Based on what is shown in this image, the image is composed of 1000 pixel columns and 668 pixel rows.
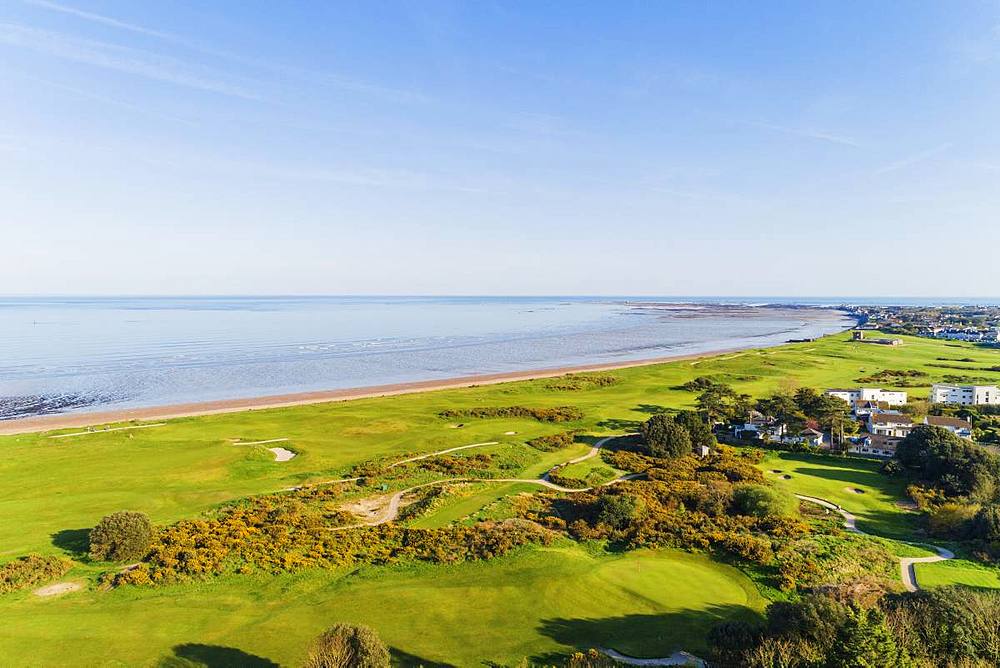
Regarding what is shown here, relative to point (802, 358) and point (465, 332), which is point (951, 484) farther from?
point (465, 332)

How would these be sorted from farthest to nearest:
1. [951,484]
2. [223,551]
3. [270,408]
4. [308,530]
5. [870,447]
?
1. [270,408]
2. [870,447]
3. [951,484]
4. [308,530]
5. [223,551]

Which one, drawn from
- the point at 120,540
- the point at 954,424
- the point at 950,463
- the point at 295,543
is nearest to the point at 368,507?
the point at 295,543

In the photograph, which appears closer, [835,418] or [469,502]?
[469,502]

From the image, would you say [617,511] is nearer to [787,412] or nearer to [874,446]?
[874,446]

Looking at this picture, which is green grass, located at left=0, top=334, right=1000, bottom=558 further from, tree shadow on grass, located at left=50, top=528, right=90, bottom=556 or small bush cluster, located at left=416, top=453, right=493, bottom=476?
small bush cluster, located at left=416, top=453, right=493, bottom=476

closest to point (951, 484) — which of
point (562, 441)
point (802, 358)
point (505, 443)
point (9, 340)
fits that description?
point (562, 441)

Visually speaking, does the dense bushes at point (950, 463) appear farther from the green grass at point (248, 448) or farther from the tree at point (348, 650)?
the tree at point (348, 650)
